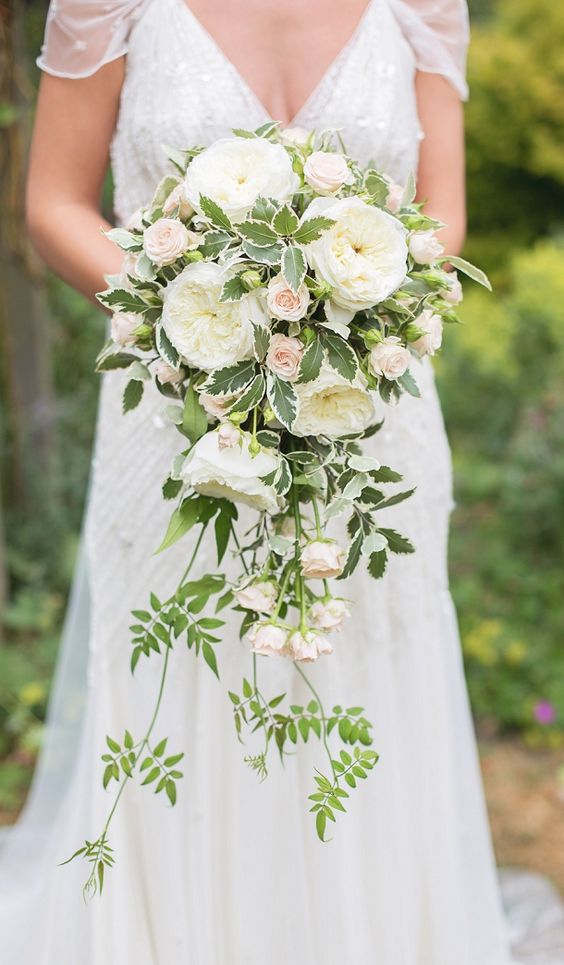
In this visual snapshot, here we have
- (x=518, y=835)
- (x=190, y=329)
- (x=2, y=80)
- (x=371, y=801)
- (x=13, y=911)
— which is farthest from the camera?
(x=2, y=80)

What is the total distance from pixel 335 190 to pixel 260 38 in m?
0.63

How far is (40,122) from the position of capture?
1.83 metres

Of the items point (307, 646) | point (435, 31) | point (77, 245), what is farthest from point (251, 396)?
point (435, 31)

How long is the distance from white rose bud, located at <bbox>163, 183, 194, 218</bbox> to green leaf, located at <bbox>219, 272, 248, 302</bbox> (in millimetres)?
144

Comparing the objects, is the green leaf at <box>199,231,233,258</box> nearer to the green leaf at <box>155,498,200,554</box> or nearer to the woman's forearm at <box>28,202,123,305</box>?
the green leaf at <box>155,498,200,554</box>

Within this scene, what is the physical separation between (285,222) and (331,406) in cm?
25

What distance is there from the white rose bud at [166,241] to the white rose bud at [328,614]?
51 centimetres

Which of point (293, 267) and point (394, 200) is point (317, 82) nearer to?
point (394, 200)

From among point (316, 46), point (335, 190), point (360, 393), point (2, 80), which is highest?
point (2, 80)

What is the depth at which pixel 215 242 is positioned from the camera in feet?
4.23

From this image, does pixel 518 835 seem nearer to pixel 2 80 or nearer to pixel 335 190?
pixel 335 190

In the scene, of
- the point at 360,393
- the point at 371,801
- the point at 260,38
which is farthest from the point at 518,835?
the point at 260,38

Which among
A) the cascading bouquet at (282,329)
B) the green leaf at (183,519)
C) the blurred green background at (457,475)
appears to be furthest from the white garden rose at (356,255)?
the blurred green background at (457,475)

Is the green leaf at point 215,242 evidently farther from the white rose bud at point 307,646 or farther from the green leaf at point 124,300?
the white rose bud at point 307,646
